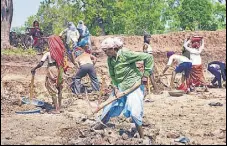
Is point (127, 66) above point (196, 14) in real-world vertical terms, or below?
below

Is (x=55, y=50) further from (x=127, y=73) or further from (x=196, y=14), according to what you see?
(x=196, y=14)

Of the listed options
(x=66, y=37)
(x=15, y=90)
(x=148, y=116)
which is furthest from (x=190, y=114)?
(x=66, y=37)

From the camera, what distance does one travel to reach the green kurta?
228 inches

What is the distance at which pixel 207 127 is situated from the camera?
269 inches

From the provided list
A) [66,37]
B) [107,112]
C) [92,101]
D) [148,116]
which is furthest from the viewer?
[66,37]

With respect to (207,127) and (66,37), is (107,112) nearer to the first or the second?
(207,127)

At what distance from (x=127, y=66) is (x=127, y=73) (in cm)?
10

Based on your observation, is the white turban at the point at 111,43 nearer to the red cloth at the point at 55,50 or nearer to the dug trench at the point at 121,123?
the dug trench at the point at 121,123

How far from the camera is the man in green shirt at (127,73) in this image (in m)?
5.71

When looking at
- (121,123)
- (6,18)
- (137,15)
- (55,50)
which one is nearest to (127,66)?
(121,123)

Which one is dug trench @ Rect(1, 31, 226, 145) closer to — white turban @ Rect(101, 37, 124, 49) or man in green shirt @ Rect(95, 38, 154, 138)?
man in green shirt @ Rect(95, 38, 154, 138)

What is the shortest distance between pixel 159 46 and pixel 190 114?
13.1m

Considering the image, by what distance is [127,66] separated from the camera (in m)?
5.88

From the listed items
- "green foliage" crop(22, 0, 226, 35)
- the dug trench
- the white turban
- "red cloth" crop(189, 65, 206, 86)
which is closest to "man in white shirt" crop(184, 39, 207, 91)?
"red cloth" crop(189, 65, 206, 86)
